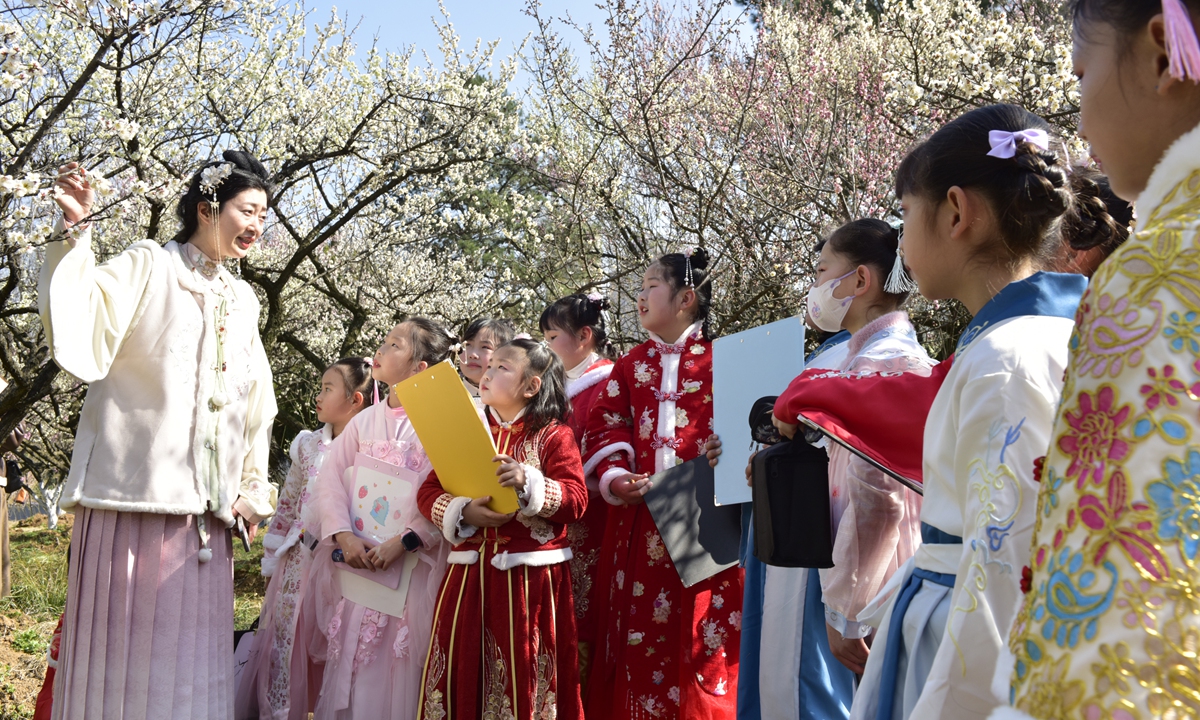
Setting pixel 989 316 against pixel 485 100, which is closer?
pixel 989 316

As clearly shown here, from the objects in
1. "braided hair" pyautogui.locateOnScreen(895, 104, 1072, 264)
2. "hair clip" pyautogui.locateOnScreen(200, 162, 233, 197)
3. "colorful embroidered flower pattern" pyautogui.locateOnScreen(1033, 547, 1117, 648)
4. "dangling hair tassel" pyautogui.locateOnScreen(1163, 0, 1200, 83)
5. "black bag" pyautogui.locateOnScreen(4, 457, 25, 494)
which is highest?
"hair clip" pyautogui.locateOnScreen(200, 162, 233, 197)

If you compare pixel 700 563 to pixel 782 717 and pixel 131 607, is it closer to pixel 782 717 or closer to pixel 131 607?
pixel 782 717

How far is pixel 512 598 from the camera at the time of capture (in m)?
3.40

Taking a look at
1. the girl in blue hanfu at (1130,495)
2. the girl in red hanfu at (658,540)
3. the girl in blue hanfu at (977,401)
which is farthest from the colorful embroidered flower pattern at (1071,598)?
the girl in red hanfu at (658,540)

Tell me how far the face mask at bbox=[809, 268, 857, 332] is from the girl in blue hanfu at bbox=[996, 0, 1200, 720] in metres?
1.87

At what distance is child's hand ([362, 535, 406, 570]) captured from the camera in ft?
12.2

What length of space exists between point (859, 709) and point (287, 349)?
9.64 metres

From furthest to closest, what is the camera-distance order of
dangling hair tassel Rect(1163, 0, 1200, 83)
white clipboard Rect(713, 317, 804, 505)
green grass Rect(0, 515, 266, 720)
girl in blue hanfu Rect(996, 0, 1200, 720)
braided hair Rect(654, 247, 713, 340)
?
green grass Rect(0, 515, 266, 720) < braided hair Rect(654, 247, 713, 340) < white clipboard Rect(713, 317, 804, 505) < dangling hair tassel Rect(1163, 0, 1200, 83) < girl in blue hanfu Rect(996, 0, 1200, 720)

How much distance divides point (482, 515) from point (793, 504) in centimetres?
166

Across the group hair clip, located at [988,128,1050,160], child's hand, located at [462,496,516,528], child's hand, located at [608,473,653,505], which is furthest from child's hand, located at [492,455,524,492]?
hair clip, located at [988,128,1050,160]

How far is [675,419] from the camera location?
383 centimetres

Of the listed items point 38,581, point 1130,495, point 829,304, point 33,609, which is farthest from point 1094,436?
point 38,581

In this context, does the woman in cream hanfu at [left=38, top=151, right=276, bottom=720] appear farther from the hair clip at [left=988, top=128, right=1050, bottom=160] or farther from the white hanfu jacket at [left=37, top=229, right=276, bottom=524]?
the hair clip at [left=988, top=128, right=1050, bottom=160]

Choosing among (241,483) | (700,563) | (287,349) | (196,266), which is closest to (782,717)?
(700,563)
